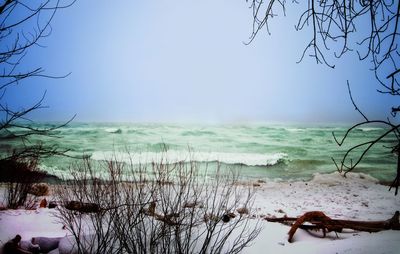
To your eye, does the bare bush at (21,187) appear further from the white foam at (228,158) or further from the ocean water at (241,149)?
the white foam at (228,158)

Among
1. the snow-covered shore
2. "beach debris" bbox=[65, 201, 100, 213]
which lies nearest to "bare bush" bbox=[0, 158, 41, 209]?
the snow-covered shore

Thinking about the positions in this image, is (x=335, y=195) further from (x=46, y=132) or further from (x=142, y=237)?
(x=46, y=132)

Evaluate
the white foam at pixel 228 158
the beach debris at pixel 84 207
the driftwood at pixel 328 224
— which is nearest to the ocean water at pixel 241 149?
the white foam at pixel 228 158

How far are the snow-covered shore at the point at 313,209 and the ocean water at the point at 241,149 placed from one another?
395 cm

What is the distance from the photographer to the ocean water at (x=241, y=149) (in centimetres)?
2930

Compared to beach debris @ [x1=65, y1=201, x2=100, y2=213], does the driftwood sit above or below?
below

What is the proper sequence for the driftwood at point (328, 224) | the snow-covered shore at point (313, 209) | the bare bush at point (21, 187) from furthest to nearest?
the bare bush at point (21, 187) < the driftwood at point (328, 224) < the snow-covered shore at point (313, 209)

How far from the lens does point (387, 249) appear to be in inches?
263

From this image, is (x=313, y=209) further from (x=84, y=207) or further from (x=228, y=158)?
(x=228, y=158)

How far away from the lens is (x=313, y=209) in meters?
15.5

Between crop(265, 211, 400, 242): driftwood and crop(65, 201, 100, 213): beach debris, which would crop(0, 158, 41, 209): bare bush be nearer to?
crop(65, 201, 100, 213): beach debris

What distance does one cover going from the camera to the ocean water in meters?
29.3

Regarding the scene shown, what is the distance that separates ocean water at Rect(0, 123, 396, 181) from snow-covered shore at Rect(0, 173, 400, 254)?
3.95 meters

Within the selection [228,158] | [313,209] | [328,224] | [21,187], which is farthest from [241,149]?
[328,224]
